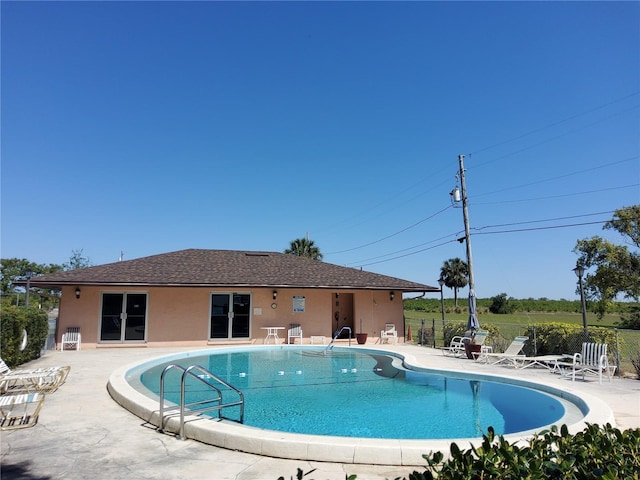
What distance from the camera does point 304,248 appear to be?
44.2 metres

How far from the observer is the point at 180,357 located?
1509 cm

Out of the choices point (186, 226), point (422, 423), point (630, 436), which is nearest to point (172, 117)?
point (186, 226)

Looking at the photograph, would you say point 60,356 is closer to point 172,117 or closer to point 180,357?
point 180,357

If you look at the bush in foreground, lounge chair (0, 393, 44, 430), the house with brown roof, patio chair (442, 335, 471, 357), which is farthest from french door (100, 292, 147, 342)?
the bush in foreground

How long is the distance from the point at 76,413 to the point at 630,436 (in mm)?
7668

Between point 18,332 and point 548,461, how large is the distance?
43.2 ft

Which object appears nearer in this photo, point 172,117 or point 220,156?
point 172,117

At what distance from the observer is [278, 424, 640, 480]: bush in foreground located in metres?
2.18

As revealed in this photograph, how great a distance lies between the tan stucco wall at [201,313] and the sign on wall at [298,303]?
0.49 feet

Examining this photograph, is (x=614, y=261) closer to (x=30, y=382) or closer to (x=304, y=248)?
(x=304, y=248)

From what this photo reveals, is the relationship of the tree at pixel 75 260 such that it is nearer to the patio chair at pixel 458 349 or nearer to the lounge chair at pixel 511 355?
the patio chair at pixel 458 349

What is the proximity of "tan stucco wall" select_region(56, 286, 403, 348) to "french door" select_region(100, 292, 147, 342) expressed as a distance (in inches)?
7.8

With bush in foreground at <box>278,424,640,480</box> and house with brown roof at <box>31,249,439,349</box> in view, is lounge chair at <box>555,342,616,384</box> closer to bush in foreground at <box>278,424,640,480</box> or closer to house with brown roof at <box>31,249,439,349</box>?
house with brown roof at <box>31,249,439,349</box>

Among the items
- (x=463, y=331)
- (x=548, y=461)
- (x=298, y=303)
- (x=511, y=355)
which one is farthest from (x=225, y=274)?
(x=548, y=461)
